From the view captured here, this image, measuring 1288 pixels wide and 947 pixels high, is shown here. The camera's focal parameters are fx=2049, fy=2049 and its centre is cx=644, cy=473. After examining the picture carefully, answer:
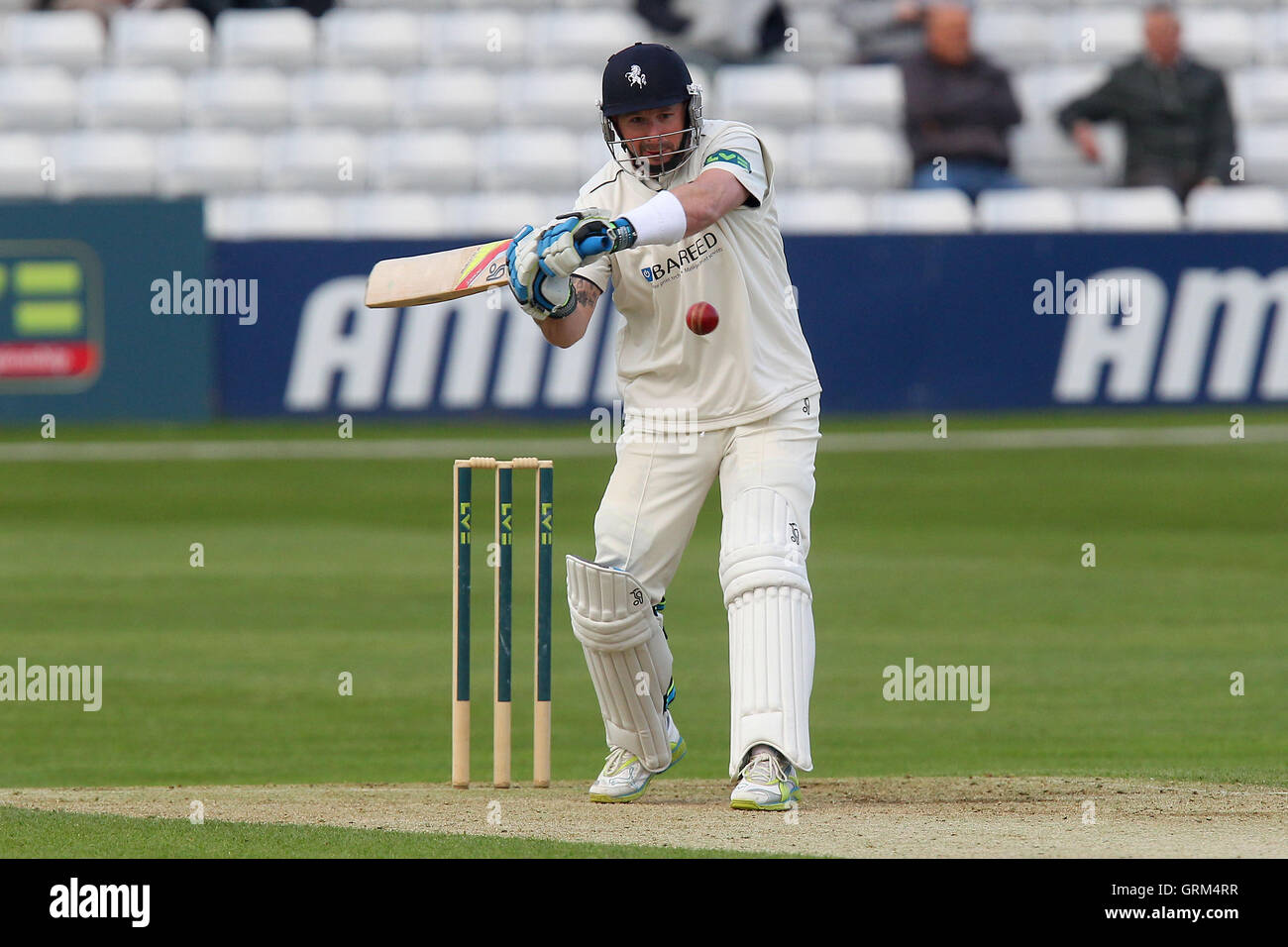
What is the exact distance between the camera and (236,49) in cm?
1811

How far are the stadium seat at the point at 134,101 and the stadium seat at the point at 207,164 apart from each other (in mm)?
378

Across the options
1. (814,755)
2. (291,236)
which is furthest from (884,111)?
(814,755)

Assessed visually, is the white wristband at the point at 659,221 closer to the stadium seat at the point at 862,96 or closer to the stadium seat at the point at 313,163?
the stadium seat at the point at 313,163

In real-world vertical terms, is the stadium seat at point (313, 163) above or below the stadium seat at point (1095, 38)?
below

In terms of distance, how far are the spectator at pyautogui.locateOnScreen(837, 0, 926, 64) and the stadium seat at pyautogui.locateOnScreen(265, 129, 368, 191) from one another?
15.6 ft

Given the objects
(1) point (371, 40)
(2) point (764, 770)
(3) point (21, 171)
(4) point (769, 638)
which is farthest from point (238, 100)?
(2) point (764, 770)

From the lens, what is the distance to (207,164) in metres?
17.1

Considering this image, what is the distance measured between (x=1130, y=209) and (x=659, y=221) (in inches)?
493

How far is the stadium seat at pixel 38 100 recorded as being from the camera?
17.5 m

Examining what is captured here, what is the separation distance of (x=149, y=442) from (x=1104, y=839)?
11.1 m

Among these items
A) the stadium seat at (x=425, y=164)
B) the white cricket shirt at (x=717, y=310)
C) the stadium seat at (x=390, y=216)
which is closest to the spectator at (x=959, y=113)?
the stadium seat at (x=425, y=164)

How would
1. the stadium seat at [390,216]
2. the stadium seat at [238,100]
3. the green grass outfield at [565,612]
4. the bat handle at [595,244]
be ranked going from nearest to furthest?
the bat handle at [595,244]
the green grass outfield at [565,612]
the stadium seat at [390,216]
the stadium seat at [238,100]

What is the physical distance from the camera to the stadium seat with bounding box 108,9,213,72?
18078 mm

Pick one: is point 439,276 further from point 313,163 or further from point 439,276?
point 313,163
